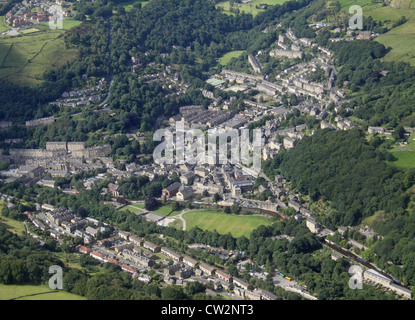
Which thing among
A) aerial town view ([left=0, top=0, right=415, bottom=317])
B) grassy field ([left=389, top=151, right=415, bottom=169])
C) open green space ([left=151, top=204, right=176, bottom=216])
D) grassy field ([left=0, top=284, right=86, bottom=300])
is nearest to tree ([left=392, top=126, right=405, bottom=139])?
aerial town view ([left=0, top=0, right=415, bottom=317])

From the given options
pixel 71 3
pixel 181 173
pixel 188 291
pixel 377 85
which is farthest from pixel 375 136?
pixel 71 3

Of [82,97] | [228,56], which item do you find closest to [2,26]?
[82,97]

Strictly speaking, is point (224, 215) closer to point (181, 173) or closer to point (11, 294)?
point (181, 173)

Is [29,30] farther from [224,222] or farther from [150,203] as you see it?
[224,222]

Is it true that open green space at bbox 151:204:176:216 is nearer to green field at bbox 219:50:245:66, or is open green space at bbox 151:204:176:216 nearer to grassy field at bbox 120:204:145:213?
grassy field at bbox 120:204:145:213

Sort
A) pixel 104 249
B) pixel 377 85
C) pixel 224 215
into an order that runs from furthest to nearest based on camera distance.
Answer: pixel 377 85
pixel 224 215
pixel 104 249
